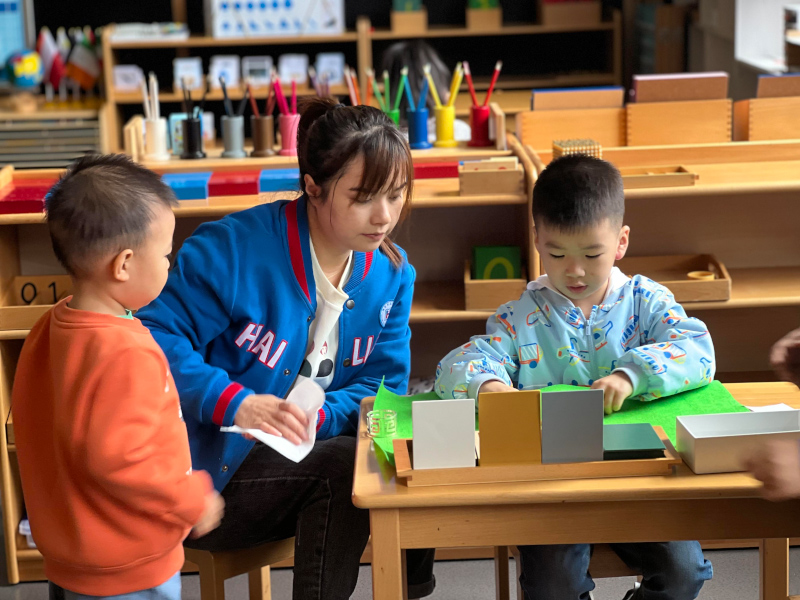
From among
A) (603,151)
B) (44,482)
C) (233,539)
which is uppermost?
(603,151)

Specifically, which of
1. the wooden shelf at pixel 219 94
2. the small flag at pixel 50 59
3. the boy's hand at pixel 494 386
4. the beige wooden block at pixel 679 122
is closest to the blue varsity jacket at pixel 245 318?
the boy's hand at pixel 494 386

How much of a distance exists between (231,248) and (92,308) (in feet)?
1.42

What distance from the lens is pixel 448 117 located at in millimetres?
2875

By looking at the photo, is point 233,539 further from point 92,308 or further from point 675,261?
point 675,261

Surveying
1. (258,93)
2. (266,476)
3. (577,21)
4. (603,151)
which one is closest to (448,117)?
(603,151)

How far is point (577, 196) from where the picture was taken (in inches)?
62.9

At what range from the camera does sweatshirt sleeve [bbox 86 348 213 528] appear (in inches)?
47.4

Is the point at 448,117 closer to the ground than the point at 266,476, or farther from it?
farther from it

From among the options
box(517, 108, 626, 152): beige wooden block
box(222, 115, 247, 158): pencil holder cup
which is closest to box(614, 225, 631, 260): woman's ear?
box(517, 108, 626, 152): beige wooden block

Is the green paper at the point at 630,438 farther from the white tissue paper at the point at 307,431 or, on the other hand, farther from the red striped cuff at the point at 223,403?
the red striped cuff at the point at 223,403

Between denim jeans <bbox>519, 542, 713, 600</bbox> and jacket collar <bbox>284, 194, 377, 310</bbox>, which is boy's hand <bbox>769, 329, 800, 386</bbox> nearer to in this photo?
denim jeans <bbox>519, 542, 713, 600</bbox>

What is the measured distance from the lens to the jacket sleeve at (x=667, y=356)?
1.48 m

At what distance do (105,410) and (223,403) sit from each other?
1.25ft

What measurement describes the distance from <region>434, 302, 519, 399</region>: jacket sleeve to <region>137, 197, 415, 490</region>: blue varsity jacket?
0.24 metres
